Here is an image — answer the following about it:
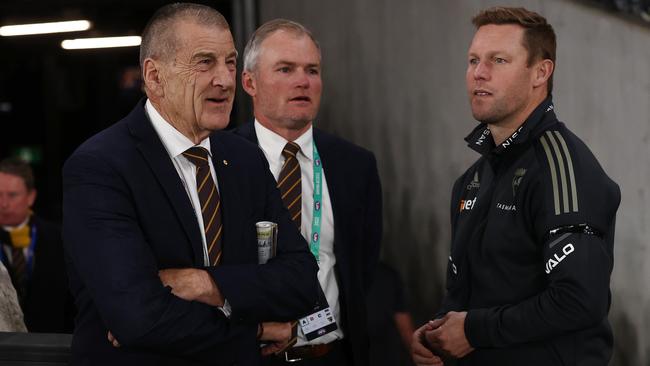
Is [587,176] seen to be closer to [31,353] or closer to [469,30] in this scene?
[31,353]

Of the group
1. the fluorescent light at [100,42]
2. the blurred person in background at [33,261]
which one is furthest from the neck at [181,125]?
the fluorescent light at [100,42]

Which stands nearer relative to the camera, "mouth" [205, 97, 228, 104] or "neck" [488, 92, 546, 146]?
"mouth" [205, 97, 228, 104]

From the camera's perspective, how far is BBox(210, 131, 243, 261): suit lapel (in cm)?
226

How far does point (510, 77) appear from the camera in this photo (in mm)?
2570

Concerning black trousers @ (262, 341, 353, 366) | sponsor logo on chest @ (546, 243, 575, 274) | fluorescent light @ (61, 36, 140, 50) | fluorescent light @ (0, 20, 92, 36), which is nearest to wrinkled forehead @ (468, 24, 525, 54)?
sponsor logo on chest @ (546, 243, 575, 274)

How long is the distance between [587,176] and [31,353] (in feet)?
5.22

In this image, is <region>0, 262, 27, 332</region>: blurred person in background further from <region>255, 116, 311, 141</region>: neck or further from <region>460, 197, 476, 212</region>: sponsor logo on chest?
<region>460, 197, 476, 212</region>: sponsor logo on chest

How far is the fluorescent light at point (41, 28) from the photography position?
7168 mm

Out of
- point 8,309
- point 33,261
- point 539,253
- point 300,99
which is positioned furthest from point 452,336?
point 33,261

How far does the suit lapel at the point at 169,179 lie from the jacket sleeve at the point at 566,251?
2.60 ft

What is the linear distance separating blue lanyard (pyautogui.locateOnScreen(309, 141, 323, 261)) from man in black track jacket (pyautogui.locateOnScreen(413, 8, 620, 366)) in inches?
19.3

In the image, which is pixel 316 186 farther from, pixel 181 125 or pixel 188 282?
pixel 188 282

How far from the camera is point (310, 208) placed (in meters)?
3.05

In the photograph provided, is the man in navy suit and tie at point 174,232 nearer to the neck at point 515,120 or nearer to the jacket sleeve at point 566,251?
the jacket sleeve at point 566,251
